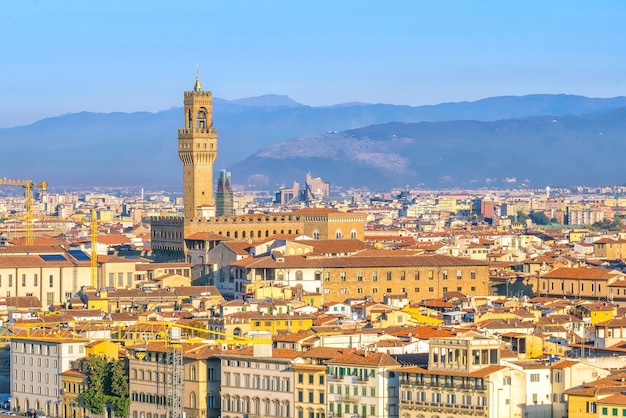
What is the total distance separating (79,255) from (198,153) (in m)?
12.5

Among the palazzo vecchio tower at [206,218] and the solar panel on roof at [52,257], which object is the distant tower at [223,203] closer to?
the palazzo vecchio tower at [206,218]

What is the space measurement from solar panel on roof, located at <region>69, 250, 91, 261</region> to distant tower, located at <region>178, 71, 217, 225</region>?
864 centimetres

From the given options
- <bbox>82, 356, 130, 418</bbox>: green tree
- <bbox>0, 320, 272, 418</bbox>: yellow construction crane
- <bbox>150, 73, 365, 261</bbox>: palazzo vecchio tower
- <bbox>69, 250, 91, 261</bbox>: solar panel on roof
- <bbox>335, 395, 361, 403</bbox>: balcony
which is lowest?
<bbox>82, 356, 130, 418</bbox>: green tree

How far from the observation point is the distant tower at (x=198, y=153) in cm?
8412

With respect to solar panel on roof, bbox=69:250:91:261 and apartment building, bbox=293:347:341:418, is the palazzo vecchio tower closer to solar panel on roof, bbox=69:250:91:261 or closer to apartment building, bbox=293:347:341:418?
solar panel on roof, bbox=69:250:91:261

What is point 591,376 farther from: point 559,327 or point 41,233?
point 41,233

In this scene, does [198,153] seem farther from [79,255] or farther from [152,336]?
[152,336]

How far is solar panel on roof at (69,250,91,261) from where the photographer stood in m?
72.9

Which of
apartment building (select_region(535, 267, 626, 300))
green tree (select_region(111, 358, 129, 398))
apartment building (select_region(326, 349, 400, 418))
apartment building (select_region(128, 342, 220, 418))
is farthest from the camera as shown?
apartment building (select_region(535, 267, 626, 300))

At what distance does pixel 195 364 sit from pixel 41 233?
63.2 m

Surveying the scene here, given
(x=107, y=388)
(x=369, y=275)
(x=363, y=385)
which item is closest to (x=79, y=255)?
(x=369, y=275)

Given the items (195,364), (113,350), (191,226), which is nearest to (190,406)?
(195,364)

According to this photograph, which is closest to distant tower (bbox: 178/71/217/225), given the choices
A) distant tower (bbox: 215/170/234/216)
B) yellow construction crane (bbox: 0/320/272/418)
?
distant tower (bbox: 215/170/234/216)

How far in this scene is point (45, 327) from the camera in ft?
181
